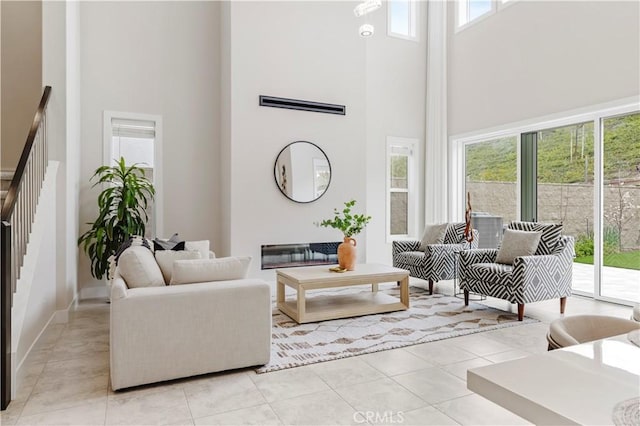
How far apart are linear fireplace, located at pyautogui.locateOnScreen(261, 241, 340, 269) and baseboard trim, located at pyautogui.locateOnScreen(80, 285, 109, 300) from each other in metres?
2.05

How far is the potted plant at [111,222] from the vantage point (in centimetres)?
475

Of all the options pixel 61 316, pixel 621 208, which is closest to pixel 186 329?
pixel 61 316

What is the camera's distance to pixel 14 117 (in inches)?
201

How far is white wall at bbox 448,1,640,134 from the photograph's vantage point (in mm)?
4629

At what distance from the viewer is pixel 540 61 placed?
18.2 ft

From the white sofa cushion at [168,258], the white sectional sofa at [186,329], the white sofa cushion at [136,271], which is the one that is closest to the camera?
the white sectional sofa at [186,329]

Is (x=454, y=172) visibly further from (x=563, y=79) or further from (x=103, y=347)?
(x=103, y=347)

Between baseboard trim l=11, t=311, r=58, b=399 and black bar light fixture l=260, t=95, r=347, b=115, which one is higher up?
black bar light fixture l=260, t=95, r=347, b=115

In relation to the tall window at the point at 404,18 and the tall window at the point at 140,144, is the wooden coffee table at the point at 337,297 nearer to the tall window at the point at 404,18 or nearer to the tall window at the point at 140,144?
the tall window at the point at 140,144

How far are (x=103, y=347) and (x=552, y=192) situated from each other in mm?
5599

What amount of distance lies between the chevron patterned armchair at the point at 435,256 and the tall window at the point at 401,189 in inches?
56.6

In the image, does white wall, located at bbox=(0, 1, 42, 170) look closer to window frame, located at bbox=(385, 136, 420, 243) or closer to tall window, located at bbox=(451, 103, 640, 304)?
window frame, located at bbox=(385, 136, 420, 243)

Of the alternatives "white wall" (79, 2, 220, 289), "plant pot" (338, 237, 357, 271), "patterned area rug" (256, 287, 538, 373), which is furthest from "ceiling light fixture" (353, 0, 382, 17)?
"patterned area rug" (256, 287, 538, 373)

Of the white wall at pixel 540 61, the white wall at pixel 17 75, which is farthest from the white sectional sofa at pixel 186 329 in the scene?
the white wall at pixel 540 61
